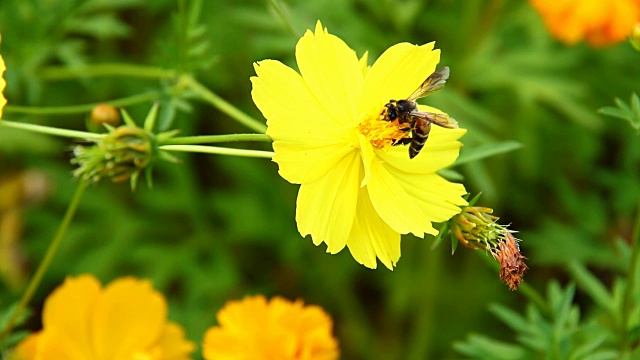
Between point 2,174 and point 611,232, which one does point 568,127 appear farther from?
point 2,174

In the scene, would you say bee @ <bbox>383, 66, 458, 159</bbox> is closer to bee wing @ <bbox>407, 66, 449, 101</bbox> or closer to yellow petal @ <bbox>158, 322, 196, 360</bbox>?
bee wing @ <bbox>407, 66, 449, 101</bbox>

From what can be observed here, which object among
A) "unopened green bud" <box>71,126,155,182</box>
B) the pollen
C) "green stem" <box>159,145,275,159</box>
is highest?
"unopened green bud" <box>71,126,155,182</box>

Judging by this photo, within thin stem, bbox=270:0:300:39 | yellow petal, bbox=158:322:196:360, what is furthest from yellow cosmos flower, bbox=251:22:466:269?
yellow petal, bbox=158:322:196:360

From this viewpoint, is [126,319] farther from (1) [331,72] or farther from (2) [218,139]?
(1) [331,72]

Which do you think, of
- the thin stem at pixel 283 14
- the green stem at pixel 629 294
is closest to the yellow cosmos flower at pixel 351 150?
the thin stem at pixel 283 14

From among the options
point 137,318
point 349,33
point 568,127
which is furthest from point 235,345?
point 568,127

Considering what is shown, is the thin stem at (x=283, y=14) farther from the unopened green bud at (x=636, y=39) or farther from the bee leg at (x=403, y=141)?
the unopened green bud at (x=636, y=39)

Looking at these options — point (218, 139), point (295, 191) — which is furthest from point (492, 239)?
point (295, 191)
